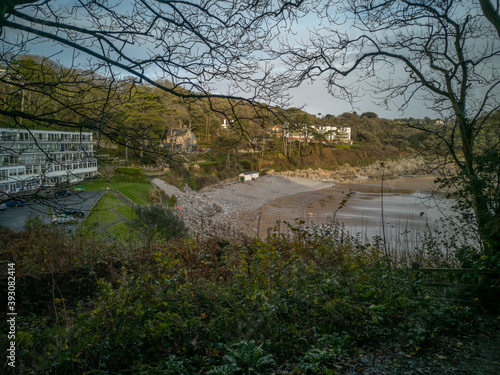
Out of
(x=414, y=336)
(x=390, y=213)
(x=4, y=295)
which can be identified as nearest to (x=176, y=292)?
(x=414, y=336)

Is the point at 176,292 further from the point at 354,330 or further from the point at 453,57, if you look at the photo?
the point at 453,57

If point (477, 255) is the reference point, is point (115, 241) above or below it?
below

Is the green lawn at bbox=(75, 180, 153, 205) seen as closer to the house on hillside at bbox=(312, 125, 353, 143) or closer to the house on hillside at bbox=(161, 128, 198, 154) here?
the house on hillside at bbox=(312, 125, 353, 143)

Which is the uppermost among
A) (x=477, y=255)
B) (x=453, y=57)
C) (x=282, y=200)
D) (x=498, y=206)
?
(x=453, y=57)

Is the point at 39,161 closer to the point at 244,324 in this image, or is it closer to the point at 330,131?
the point at 244,324

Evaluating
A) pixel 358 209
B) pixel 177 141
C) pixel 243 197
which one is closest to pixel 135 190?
pixel 243 197

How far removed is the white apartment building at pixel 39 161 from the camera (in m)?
2.95

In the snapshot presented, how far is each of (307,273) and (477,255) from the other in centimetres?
226

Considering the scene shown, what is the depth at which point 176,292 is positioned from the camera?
140 inches

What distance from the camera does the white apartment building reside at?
295cm

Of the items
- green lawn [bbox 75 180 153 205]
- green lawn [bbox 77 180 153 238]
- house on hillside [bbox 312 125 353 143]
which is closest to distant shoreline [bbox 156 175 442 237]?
green lawn [bbox 75 180 153 205]

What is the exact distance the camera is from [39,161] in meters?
3.48

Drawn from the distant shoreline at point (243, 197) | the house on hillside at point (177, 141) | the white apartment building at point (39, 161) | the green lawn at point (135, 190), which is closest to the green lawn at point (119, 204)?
the green lawn at point (135, 190)

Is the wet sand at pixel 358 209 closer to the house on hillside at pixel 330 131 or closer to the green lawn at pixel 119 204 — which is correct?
the house on hillside at pixel 330 131
